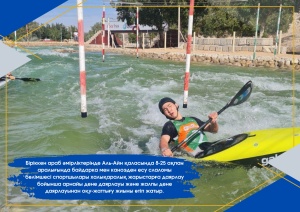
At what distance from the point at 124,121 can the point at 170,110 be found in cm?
188

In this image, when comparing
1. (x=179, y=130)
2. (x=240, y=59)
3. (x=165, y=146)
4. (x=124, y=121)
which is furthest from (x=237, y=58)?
(x=165, y=146)

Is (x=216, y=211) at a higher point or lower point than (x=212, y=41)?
lower

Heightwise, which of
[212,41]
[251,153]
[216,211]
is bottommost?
[216,211]

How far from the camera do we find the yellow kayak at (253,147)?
7.66 ft

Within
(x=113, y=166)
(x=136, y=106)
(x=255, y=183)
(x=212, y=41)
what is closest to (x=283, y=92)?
(x=136, y=106)

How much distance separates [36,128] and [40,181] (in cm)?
229

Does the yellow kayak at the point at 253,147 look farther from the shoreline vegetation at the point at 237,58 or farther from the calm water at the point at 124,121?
the shoreline vegetation at the point at 237,58

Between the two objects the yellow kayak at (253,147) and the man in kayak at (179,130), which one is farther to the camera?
the man in kayak at (179,130)

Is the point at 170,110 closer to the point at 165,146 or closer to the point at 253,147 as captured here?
the point at 165,146

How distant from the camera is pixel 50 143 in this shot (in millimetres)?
3404

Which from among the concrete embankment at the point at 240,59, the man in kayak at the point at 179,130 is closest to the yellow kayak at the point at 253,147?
the man in kayak at the point at 179,130

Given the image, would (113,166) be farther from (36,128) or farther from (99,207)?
(36,128)

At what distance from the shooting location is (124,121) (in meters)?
4.38

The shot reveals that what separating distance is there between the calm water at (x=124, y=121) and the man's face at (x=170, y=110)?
445 millimetres
